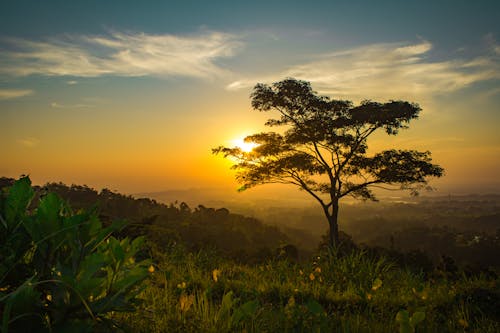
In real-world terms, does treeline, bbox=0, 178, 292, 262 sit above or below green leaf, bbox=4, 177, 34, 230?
below

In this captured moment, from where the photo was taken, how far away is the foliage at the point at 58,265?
1.05 metres

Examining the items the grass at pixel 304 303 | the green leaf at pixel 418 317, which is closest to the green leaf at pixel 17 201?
the grass at pixel 304 303

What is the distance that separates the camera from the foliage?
1.05 meters

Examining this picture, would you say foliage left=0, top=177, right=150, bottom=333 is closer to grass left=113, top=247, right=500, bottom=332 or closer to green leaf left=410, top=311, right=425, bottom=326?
grass left=113, top=247, right=500, bottom=332

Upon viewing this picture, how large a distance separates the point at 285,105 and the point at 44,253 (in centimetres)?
2306

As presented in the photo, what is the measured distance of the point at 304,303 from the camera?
3.50m

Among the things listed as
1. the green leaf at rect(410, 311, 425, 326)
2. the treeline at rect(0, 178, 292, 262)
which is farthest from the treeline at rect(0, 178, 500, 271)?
the green leaf at rect(410, 311, 425, 326)

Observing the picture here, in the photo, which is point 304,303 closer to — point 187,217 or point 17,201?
point 17,201

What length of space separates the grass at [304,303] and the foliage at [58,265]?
18cm

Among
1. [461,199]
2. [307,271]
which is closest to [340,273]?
[307,271]

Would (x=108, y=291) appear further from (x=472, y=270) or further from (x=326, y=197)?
(x=326, y=197)

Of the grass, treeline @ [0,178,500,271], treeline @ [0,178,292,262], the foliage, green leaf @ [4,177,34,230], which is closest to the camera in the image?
the foliage

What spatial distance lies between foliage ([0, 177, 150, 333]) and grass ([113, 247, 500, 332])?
182mm

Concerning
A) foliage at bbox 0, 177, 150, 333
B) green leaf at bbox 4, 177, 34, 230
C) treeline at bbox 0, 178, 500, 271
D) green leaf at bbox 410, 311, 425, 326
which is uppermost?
green leaf at bbox 4, 177, 34, 230
